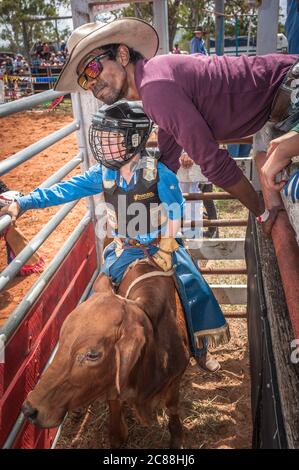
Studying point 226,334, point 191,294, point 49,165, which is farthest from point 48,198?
point 49,165

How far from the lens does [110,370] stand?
206 cm

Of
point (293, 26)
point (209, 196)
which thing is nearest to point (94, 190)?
point (209, 196)

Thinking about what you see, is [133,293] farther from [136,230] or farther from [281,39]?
[281,39]

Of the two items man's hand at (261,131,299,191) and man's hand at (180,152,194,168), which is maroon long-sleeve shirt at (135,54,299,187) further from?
man's hand at (180,152,194,168)

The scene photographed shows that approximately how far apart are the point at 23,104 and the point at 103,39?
65 centimetres

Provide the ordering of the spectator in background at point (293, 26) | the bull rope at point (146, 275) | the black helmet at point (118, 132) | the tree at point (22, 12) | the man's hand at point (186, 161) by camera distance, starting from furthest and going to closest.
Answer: the tree at point (22, 12) → the man's hand at point (186, 161) → the spectator in background at point (293, 26) → the bull rope at point (146, 275) → the black helmet at point (118, 132)

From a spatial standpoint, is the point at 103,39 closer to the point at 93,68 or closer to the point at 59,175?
the point at 93,68

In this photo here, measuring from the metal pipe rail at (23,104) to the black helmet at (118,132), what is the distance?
0.44 metres

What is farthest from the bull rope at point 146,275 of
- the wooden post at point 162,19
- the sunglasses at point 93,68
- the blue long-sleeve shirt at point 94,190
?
the wooden post at point 162,19

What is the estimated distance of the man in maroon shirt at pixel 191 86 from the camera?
6.50ft

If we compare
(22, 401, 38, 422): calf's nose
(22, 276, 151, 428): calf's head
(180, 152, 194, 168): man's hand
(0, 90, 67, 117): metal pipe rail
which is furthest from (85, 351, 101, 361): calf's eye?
(180, 152, 194, 168): man's hand

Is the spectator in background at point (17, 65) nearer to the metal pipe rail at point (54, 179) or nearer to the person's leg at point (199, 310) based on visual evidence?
the metal pipe rail at point (54, 179)

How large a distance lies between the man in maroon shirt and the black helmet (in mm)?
151

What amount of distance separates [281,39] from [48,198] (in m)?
10.5
